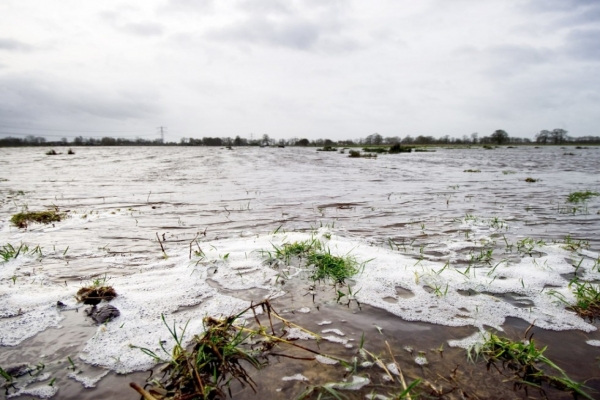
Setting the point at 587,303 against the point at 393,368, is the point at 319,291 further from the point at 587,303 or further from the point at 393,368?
the point at 587,303

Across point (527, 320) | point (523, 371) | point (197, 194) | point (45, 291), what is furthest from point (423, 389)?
point (197, 194)

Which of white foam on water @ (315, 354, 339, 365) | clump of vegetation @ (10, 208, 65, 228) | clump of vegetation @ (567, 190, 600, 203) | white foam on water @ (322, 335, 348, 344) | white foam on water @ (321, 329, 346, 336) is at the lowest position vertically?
white foam on water @ (321, 329, 346, 336)

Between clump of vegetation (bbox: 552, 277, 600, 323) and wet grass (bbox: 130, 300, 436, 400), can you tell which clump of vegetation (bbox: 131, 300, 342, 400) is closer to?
wet grass (bbox: 130, 300, 436, 400)

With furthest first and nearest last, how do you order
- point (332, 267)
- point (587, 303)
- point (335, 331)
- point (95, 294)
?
1. point (332, 267)
2. point (95, 294)
3. point (587, 303)
4. point (335, 331)

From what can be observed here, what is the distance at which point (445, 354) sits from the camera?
233 cm

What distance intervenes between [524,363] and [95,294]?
3957mm

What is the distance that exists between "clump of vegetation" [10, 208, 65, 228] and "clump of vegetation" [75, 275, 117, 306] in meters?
4.52

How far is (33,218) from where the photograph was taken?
21.6 feet

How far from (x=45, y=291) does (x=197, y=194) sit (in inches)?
294

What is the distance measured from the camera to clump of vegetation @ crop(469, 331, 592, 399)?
6.53 ft

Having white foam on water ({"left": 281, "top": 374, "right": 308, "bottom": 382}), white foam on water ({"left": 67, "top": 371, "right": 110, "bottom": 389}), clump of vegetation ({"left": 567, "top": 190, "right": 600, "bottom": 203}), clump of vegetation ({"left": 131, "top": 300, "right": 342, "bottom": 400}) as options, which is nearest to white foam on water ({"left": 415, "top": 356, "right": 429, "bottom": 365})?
clump of vegetation ({"left": 131, "top": 300, "right": 342, "bottom": 400})

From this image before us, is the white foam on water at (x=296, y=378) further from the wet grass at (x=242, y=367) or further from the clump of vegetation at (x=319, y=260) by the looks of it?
the clump of vegetation at (x=319, y=260)

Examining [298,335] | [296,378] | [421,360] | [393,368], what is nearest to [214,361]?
[296,378]

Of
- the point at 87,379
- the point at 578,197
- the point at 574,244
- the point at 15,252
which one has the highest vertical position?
the point at 578,197
